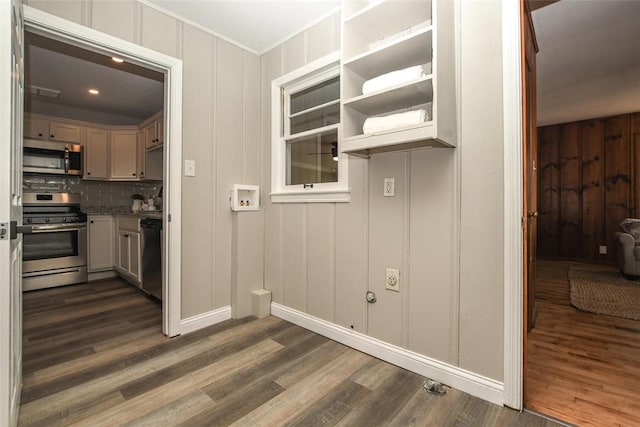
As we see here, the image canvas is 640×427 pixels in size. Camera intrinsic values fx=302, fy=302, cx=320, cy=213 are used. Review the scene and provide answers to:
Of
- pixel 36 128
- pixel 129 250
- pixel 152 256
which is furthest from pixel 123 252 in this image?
pixel 36 128

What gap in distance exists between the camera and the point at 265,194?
9.01 ft

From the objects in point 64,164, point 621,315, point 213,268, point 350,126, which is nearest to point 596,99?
point 621,315

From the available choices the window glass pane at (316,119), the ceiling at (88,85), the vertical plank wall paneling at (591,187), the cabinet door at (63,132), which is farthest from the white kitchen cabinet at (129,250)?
the vertical plank wall paneling at (591,187)

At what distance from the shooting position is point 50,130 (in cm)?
394

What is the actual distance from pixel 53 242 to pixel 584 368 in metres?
5.23

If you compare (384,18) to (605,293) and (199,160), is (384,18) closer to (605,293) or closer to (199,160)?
(199,160)

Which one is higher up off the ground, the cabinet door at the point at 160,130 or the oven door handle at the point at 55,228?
the cabinet door at the point at 160,130

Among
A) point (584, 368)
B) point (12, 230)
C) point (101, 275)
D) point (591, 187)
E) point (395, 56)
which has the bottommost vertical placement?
point (584, 368)

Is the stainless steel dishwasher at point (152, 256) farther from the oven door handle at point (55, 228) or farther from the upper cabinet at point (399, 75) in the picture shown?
the upper cabinet at point (399, 75)

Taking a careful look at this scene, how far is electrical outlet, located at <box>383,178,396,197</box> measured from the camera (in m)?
1.87

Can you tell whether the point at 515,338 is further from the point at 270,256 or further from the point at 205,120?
the point at 205,120

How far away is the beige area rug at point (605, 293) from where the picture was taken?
2828 millimetres

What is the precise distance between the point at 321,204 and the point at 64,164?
373 centimetres

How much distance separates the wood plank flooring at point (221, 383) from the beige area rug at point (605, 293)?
2222 mm
